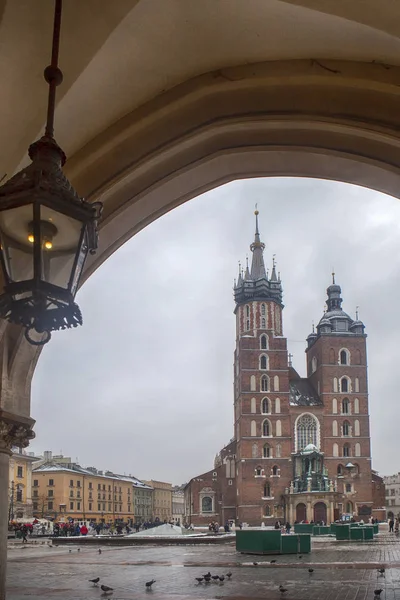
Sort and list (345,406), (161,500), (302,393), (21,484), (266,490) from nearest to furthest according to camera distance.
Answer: (266,490)
(345,406)
(302,393)
(21,484)
(161,500)

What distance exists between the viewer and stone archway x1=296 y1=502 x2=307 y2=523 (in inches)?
2516

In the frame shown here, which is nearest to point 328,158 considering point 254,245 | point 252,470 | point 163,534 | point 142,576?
point 142,576

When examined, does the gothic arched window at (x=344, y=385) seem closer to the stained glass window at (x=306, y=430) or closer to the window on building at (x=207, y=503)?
the stained glass window at (x=306, y=430)

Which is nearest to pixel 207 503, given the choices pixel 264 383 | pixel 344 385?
pixel 264 383

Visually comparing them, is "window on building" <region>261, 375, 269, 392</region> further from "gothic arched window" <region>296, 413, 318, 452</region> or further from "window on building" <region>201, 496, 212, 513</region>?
"window on building" <region>201, 496, 212, 513</region>

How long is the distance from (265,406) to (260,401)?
0.70m

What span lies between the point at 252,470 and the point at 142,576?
174ft

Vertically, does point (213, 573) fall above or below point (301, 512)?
above

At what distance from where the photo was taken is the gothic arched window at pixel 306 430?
7006 centimetres

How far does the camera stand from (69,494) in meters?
90.8

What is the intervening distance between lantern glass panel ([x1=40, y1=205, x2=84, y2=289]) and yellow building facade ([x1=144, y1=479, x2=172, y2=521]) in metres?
Result: 134

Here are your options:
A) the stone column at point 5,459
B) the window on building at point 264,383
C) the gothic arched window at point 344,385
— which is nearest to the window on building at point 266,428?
the window on building at point 264,383

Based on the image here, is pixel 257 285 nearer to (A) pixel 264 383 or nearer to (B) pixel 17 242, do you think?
(A) pixel 264 383

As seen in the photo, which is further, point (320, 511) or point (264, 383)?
point (264, 383)
